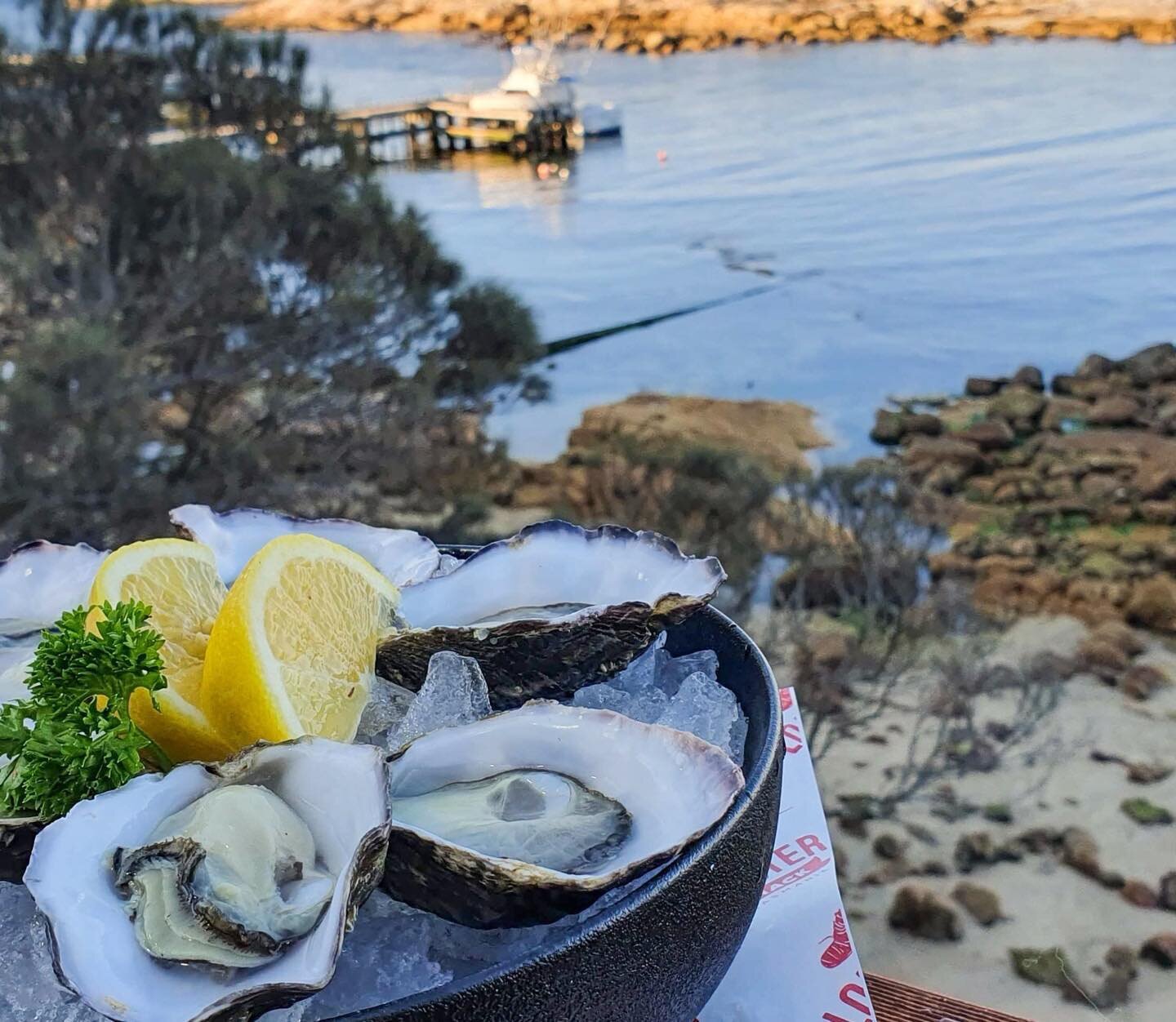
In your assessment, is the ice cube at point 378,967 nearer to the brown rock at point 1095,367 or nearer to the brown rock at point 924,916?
the brown rock at point 924,916

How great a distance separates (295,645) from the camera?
41cm

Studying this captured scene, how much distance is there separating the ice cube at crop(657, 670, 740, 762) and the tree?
228 cm

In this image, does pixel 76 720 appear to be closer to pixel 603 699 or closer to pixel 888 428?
pixel 603 699

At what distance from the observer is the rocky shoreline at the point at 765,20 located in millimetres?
3918

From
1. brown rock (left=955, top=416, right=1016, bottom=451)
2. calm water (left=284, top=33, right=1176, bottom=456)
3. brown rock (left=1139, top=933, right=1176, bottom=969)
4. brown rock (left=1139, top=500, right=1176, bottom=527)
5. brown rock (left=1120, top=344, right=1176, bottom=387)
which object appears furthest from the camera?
calm water (left=284, top=33, right=1176, bottom=456)

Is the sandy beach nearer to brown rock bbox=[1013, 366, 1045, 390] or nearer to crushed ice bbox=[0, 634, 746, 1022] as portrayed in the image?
brown rock bbox=[1013, 366, 1045, 390]

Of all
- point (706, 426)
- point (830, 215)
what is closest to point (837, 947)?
point (706, 426)

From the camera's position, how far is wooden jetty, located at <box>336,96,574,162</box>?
3623mm

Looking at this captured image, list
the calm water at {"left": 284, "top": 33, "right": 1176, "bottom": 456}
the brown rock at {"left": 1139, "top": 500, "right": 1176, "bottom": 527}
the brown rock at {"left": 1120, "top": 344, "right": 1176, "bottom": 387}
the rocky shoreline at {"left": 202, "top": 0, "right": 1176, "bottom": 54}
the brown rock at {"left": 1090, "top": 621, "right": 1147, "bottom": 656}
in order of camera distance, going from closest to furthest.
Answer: the brown rock at {"left": 1090, "top": 621, "right": 1147, "bottom": 656} → the brown rock at {"left": 1139, "top": 500, "right": 1176, "bottom": 527} → the brown rock at {"left": 1120, "top": 344, "right": 1176, "bottom": 387} → the calm water at {"left": 284, "top": 33, "right": 1176, "bottom": 456} → the rocky shoreline at {"left": 202, "top": 0, "right": 1176, "bottom": 54}

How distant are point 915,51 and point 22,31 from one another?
324 centimetres

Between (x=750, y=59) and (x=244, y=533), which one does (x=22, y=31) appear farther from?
(x=750, y=59)

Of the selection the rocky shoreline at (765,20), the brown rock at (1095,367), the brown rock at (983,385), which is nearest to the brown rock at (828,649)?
the brown rock at (983,385)

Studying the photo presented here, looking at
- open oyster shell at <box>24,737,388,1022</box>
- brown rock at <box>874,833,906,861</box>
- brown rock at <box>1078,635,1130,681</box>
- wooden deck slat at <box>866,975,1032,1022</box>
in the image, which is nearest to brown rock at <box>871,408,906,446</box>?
brown rock at <box>1078,635,1130,681</box>

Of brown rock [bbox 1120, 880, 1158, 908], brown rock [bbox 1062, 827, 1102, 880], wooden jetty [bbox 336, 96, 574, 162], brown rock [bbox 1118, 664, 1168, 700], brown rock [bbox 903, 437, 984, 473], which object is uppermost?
wooden jetty [bbox 336, 96, 574, 162]
